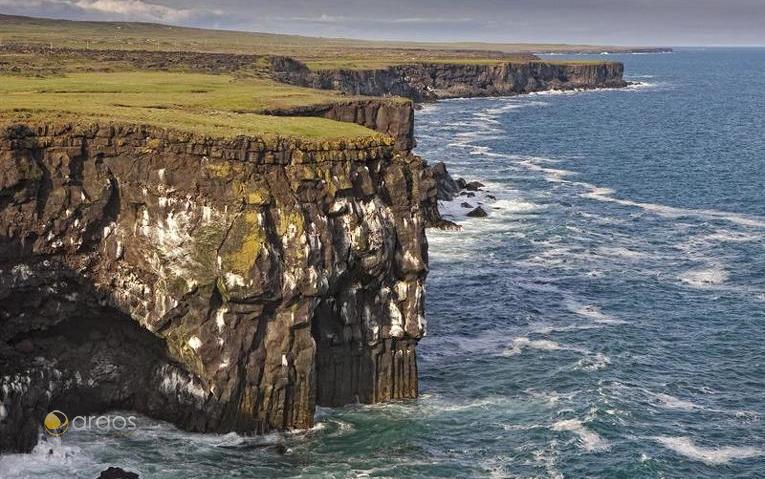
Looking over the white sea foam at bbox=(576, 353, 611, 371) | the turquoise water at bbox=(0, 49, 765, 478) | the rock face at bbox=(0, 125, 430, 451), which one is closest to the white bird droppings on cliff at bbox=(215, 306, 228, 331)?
the rock face at bbox=(0, 125, 430, 451)

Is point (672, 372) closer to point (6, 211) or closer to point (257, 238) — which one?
point (257, 238)

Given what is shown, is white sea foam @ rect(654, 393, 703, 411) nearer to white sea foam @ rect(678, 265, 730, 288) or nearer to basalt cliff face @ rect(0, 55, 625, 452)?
basalt cliff face @ rect(0, 55, 625, 452)

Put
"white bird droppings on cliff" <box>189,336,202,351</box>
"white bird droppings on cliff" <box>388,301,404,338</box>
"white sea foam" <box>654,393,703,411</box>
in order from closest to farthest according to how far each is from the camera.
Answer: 1. "white bird droppings on cliff" <box>189,336,202,351</box>
2. "white sea foam" <box>654,393,703,411</box>
3. "white bird droppings on cliff" <box>388,301,404,338</box>

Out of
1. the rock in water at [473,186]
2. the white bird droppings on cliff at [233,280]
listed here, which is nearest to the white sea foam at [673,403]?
the white bird droppings on cliff at [233,280]

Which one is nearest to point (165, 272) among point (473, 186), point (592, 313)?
point (592, 313)

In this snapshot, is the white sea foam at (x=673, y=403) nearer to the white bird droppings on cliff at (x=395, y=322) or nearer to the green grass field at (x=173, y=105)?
the white bird droppings on cliff at (x=395, y=322)
